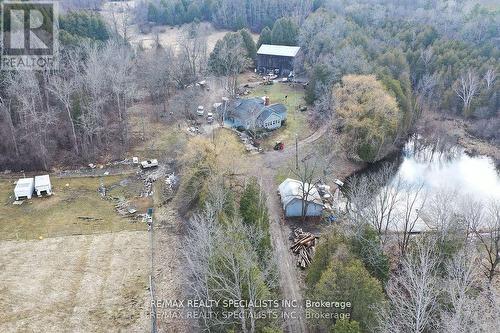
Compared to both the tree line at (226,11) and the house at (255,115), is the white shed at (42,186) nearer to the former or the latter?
the house at (255,115)

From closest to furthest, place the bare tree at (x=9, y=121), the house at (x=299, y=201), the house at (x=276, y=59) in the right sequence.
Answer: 1. the house at (x=299, y=201)
2. the bare tree at (x=9, y=121)
3. the house at (x=276, y=59)

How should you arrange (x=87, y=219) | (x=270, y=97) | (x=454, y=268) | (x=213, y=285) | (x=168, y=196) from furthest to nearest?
(x=270, y=97), (x=168, y=196), (x=87, y=219), (x=454, y=268), (x=213, y=285)

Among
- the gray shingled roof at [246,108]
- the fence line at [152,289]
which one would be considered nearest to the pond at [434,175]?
the gray shingled roof at [246,108]

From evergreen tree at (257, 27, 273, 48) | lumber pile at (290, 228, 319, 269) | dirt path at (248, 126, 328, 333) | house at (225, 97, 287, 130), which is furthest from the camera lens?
evergreen tree at (257, 27, 273, 48)

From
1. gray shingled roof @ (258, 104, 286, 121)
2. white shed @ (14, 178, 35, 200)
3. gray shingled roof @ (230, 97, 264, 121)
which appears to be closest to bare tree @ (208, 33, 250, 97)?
gray shingled roof @ (230, 97, 264, 121)

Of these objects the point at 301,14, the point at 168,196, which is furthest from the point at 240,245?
the point at 301,14

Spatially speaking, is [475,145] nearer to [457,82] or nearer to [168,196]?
[457,82]

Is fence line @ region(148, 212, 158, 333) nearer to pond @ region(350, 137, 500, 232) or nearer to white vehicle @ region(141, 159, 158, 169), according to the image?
white vehicle @ region(141, 159, 158, 169)

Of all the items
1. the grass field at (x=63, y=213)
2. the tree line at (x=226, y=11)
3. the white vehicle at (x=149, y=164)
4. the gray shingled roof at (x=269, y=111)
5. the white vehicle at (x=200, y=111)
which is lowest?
the grass field at (x=63, y=213)
